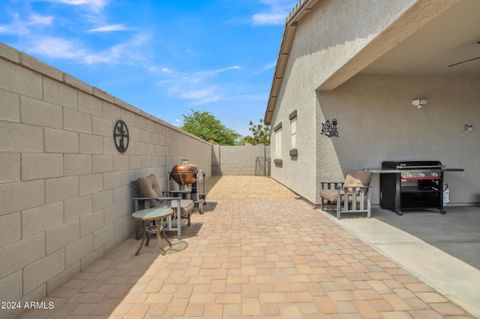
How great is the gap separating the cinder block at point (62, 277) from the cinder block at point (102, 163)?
1.11 m

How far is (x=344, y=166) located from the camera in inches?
225

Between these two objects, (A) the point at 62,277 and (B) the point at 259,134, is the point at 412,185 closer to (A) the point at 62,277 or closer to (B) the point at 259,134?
(A) the point at 62,277

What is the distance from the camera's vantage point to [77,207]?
263cm

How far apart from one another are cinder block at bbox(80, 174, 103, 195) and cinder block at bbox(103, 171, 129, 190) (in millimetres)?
117

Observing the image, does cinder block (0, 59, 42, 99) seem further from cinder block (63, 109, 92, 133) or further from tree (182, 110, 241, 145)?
tree (182, 110, 241, 145)

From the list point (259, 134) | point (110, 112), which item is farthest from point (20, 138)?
point (259, 134)

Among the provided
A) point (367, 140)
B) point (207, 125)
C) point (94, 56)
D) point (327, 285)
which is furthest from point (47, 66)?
point (207, 125)

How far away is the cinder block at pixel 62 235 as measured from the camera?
222cm

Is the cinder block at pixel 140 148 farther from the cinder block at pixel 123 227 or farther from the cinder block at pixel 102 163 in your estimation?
the cinder block at pixel 123 227

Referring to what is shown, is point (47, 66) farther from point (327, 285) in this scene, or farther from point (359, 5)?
point (359, 5)

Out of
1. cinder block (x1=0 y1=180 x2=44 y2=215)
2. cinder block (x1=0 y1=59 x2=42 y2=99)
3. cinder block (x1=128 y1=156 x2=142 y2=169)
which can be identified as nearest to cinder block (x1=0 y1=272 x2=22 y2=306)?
cinder block (x1=0 y1=180 x2=44 y2=215)

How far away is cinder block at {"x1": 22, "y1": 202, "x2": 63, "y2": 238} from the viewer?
1960mm

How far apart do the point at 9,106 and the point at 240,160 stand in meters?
Result: 13.8

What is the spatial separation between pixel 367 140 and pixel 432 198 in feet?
6.43
